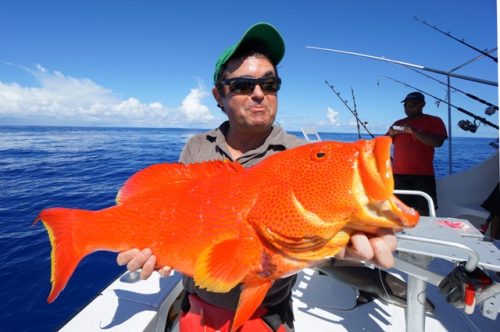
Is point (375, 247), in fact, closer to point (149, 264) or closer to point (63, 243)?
point (149, 264)

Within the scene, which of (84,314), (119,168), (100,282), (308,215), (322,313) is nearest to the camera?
(308,215)

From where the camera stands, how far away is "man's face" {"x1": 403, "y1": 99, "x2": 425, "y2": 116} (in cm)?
555

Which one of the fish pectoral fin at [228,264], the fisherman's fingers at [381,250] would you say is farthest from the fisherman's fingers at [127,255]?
the fisherman's fingers at [381,250]

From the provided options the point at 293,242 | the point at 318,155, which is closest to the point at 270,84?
the point at 318,155

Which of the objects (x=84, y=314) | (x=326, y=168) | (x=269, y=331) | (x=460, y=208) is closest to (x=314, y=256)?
(x=326, y=168)

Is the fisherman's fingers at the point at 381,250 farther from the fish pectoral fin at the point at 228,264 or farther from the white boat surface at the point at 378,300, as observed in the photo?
the white boat surface at the point at 378,300

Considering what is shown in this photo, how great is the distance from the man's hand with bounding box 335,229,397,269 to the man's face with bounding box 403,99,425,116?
5.55m

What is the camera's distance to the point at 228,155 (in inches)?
76.9

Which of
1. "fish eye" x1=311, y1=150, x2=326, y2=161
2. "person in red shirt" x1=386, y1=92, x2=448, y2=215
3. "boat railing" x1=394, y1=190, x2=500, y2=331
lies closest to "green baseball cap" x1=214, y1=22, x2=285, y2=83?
"fish eye" x1=311, y1=150, x2=326, y2=161

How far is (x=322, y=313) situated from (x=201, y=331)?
6.34 feet

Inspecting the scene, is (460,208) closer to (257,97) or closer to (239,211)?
(257,97)

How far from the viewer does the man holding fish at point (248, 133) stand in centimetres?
172

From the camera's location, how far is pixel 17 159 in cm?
1417

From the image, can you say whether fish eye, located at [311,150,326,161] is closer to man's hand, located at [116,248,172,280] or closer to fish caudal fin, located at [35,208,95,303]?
man's hand, located at [116,248,172,280]
